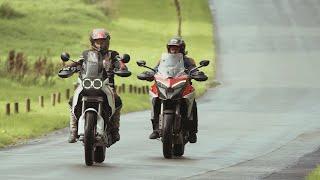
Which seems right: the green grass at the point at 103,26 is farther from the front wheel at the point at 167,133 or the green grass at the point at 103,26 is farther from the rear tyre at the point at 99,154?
the rear tyre at the point at 99,154

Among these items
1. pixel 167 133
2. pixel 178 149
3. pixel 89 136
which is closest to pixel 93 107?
pixel 89 136

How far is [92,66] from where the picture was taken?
20.0 meters

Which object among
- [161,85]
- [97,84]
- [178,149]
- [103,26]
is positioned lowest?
[103,26]

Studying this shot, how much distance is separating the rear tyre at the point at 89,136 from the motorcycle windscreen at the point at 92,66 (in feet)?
2.42

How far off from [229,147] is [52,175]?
24.7ft

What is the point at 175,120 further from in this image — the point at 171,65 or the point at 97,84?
the point at 97,84

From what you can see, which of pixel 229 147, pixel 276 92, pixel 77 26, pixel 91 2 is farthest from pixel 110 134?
pixel 91 2

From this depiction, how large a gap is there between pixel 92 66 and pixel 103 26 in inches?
2498

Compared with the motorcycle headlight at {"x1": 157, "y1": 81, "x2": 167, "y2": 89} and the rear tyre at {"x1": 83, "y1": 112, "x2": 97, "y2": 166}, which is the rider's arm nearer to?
the motorcycle headlight at {"x1": 157, "y1": 81, "x2": 167, "y2": 89}

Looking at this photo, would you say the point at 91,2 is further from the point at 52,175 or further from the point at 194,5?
the point at 52,175

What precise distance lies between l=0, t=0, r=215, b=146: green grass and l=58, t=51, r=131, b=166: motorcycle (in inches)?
798

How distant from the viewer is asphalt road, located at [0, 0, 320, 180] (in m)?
19.0

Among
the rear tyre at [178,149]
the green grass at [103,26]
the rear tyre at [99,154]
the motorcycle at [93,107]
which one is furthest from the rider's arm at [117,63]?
the green grass at [103,26]

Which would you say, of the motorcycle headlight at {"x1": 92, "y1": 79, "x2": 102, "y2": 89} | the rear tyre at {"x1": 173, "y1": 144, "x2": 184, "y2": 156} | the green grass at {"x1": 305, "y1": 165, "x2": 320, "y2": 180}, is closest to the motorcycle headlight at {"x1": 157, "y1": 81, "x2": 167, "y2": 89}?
the rear tyre at {"x1": 173, "y1": 144, "x2": 184, "y2": 156}
